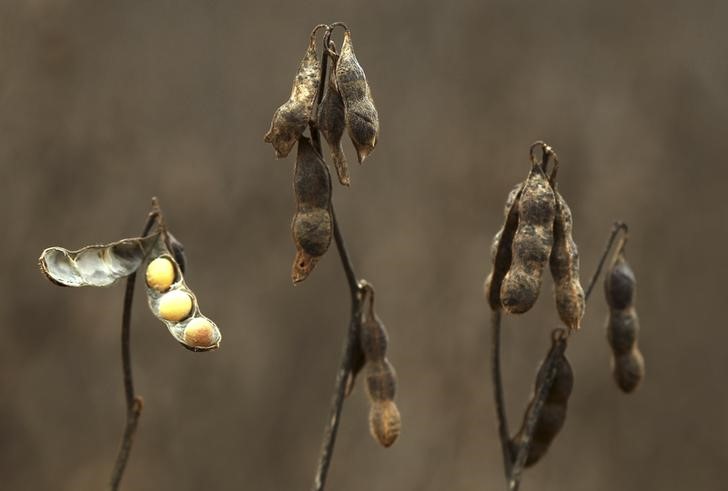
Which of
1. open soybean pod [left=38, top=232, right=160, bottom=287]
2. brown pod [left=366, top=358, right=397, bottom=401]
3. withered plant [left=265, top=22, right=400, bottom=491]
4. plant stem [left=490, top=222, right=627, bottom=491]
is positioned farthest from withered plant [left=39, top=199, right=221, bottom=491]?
plant stem [left=490, top=222, right=627, bottom=491]

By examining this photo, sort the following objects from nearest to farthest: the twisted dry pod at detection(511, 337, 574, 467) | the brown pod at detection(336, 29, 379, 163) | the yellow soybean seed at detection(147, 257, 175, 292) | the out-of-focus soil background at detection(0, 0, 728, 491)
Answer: the brown pod at detection(336, 29, 379, 163) → the yellow soybean seed at detection(147, 257, 175, 292) → the twisted dry pod at detection(511, 337, 574, 467) → the out-of-focus soil background at detection(0, 0, 728, 491)

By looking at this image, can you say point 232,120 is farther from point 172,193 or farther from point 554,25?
point 554,25

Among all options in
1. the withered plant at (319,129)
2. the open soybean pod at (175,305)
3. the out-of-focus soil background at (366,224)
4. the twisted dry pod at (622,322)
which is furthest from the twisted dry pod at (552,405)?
the out-of-focus soil background at (366,224)

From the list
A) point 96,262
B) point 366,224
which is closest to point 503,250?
point 96,262

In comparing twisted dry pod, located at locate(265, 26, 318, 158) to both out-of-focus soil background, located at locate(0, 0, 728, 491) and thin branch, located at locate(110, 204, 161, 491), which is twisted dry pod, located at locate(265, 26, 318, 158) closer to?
thin branch, located at locate(110, 204, 161, 491)

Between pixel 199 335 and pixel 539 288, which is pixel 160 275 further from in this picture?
pixel 539 288
